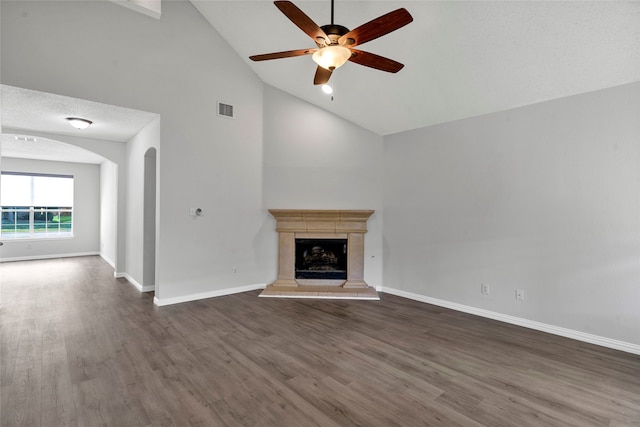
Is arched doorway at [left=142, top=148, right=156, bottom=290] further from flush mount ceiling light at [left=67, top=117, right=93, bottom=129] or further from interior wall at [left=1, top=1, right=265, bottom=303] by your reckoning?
flush mount ceiling light at [left=67, top=117, right=93, bottom=129]

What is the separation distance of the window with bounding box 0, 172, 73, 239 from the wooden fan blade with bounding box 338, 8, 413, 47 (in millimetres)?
8892

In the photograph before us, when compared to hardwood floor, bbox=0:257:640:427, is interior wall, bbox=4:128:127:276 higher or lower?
higher

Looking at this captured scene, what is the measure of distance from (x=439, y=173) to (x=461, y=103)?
3.23ft

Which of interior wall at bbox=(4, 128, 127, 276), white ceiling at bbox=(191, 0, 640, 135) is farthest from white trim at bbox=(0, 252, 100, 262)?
white ceiling at bbox=(191, 0, 640, 135)

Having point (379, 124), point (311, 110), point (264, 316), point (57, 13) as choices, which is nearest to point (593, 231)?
point (379, 124)

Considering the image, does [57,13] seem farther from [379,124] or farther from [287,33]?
[379,124]

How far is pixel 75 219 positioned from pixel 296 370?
27.8 ft

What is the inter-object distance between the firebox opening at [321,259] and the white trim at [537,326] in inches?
45.8

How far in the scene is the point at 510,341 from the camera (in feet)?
10.2

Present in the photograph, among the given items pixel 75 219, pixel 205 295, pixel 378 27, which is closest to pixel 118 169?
pixel 205 295

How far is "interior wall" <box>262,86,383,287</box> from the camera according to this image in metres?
5.06

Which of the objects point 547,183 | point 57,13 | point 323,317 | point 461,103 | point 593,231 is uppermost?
point 57,13

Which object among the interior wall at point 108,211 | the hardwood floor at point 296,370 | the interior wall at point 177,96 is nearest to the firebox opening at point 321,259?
the interior wall at point 177,96

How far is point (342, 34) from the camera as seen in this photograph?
222 cm
